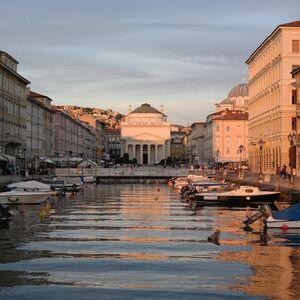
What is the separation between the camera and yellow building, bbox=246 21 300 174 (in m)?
96.7

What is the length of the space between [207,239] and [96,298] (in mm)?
12669

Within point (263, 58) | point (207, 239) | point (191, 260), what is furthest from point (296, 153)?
point (191, 260)

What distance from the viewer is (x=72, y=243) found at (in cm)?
2883

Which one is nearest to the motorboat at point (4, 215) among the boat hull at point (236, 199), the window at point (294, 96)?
the boat hull at point (236, 199)

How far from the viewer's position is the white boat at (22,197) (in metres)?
51.6

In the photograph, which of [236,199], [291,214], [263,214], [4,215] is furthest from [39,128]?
[291,214]

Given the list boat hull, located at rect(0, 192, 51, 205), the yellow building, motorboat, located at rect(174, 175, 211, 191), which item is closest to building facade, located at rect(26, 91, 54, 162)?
motorboat, located at rect(174, 175, 211, 191)

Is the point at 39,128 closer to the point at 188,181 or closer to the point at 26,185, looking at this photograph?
the point at 188,181

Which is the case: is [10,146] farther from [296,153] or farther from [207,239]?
[207,239]

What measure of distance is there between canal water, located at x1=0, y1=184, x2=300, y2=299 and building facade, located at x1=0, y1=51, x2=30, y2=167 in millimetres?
56488

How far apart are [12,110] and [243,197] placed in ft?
189

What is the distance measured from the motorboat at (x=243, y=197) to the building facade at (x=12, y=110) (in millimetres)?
39143

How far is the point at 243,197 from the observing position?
54625mm

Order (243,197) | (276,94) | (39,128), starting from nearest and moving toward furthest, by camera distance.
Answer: (243,197) → (276,94) → (39,128)
